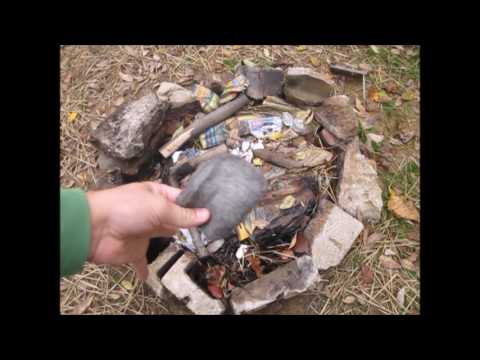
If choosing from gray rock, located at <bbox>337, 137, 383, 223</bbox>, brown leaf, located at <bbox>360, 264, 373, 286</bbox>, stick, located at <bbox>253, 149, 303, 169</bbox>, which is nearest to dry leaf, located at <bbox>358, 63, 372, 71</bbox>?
gray rock, located at <bbox>337, 137, 383, 223</bbox>

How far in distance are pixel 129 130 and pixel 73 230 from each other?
0.86 m

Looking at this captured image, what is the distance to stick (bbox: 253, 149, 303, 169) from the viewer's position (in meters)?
2.50

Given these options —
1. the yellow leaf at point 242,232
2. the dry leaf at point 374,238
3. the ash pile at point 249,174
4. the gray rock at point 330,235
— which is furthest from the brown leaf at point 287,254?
the dry leaf at point 374,238

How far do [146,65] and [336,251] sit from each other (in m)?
2.03

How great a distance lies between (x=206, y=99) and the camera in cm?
269

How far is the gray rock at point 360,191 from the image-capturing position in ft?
7.80

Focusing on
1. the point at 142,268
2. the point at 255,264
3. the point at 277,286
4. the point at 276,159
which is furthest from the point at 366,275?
the point at 142,268

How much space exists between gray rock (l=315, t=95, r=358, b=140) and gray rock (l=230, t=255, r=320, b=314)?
2.98 ft

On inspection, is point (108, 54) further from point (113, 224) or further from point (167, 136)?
point (113, 224)

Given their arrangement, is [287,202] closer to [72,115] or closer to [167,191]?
[167,191]

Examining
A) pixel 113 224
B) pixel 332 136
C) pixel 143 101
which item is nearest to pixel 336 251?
pixel 332 136

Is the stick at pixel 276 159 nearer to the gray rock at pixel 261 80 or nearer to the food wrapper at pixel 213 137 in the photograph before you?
the food wrapper at pixel 213 137

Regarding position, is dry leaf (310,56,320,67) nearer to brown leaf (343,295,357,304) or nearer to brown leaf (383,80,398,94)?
brown leaf (383,80,398,94)

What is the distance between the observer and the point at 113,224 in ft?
5.80
